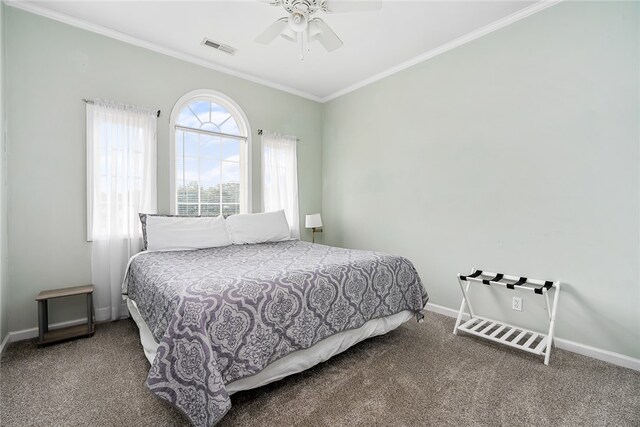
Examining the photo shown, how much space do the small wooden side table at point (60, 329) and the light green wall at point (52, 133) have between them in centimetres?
19

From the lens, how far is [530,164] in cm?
245

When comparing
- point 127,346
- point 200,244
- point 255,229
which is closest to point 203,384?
point 127,346

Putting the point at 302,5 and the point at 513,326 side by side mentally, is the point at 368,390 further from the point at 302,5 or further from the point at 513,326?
the point at 302,5

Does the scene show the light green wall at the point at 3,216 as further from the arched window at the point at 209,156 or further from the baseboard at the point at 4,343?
the arched window at the point at 209,156

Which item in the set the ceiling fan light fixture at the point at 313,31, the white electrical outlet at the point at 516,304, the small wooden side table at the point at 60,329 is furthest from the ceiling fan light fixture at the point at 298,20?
the white electrical outlet at the point at 516,304

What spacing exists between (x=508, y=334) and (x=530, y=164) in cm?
141

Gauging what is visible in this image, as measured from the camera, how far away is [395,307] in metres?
2.32

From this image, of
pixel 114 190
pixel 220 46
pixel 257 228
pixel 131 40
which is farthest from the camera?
pixel 257 228

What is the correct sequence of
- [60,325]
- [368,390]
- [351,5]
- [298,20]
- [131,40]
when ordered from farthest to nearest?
1. [131,40]
2. [60,325]
3. [298,20]
4. [351,5]
5. [368,390]

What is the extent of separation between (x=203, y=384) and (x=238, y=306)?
364mm

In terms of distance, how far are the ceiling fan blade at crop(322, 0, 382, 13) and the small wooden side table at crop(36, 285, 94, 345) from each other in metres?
2.88

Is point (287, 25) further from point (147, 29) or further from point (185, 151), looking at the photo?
point (185, 151)

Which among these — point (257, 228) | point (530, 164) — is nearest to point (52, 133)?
point (257, 228)

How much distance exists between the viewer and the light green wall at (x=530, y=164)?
2053 millimetres
